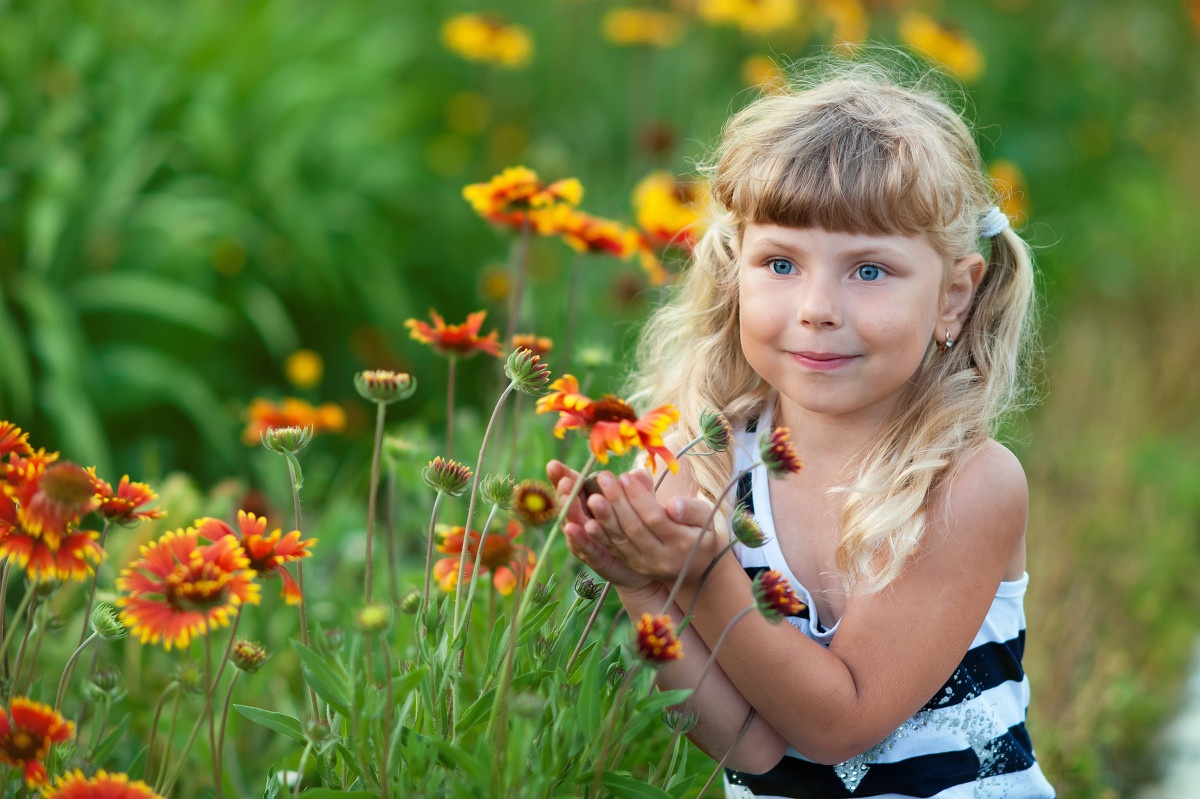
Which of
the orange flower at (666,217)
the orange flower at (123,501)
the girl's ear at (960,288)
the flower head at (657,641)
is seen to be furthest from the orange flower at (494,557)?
the orange flower at (666,217)

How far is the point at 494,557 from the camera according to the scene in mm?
1242

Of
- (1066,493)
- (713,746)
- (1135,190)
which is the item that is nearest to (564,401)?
(713,746)

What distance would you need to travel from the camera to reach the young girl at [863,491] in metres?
1.26

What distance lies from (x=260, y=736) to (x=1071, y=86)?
4923 millimetres

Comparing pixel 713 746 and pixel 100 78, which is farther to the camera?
pixel 100 78

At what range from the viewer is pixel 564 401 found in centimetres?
107

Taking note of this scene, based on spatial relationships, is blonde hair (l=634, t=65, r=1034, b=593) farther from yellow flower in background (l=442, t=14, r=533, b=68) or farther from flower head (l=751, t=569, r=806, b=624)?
yellow flower in background (l=442, t=14, r=533, b=68)

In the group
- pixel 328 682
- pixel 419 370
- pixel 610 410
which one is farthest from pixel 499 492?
pixel 419 370

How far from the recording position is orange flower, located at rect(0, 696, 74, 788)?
1002 millimetres

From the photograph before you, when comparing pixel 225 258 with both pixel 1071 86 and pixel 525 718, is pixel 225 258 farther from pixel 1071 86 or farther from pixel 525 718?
pixel 1071 86

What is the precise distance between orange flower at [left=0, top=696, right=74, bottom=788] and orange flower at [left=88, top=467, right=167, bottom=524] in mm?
201

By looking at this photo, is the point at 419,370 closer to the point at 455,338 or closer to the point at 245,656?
the point at 455,338

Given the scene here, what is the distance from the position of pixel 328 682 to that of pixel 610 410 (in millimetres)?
407

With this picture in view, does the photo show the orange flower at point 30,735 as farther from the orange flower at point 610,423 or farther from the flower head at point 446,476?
the orange flower at point 610,423
